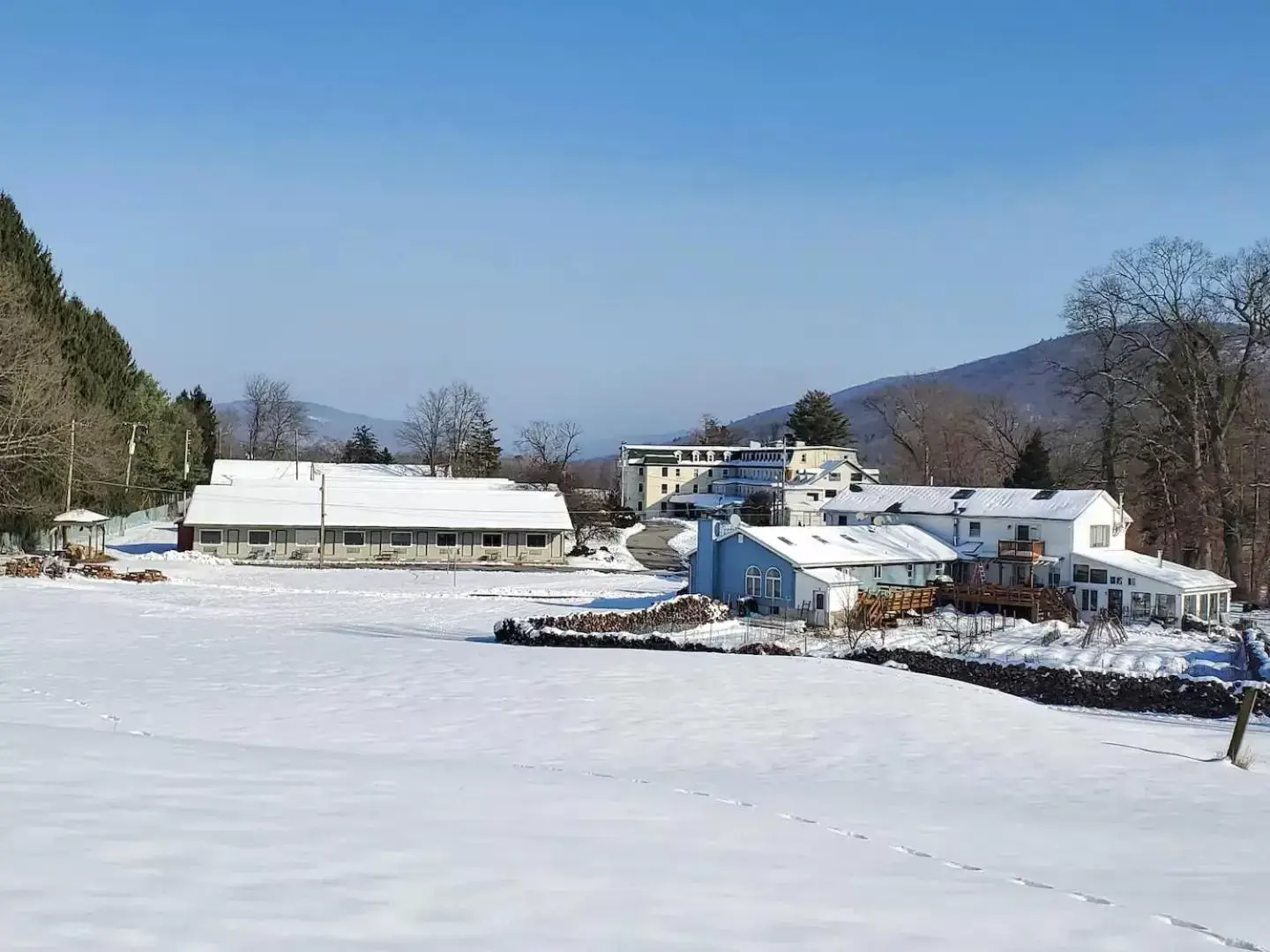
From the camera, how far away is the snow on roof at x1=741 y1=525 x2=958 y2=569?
33.9m

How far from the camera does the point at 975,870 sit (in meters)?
7.38

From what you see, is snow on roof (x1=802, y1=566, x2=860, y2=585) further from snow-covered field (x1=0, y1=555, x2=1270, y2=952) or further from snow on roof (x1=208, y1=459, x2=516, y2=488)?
snow on roof (x1=208, y1=459, x2=516, y2=488)

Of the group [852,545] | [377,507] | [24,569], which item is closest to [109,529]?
[377,507]

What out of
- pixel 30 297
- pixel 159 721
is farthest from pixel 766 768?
pixel 30 297

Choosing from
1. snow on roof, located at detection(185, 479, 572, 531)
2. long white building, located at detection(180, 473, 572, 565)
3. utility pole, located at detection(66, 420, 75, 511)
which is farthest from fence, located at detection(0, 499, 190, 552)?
snow on roof, located at detection(185, 479, 572, 531)

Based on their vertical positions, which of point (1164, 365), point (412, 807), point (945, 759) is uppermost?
A: point (1164, 365)

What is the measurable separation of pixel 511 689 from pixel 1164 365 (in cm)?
3549

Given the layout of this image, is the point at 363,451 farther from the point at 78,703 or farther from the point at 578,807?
the point at 578,807

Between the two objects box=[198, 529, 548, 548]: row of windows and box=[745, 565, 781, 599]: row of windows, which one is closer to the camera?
box=[745, 565, 781, 599]: row of windows

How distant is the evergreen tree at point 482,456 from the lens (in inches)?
3366

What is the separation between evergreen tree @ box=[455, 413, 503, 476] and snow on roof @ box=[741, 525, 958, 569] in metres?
50.8

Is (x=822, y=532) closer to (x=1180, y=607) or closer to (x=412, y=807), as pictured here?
(x=1180, y=607)

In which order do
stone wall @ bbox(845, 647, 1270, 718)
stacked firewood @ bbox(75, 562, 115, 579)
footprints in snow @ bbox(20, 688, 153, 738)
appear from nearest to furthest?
1. footprints in snow @ bbox(20, 688, 153, 738)
2. stone wall @ bbox(845, 647, 1270, 718)
3. stacked firewood @ bbox(75, 562, 115, 579)

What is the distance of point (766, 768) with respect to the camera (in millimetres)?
12375
